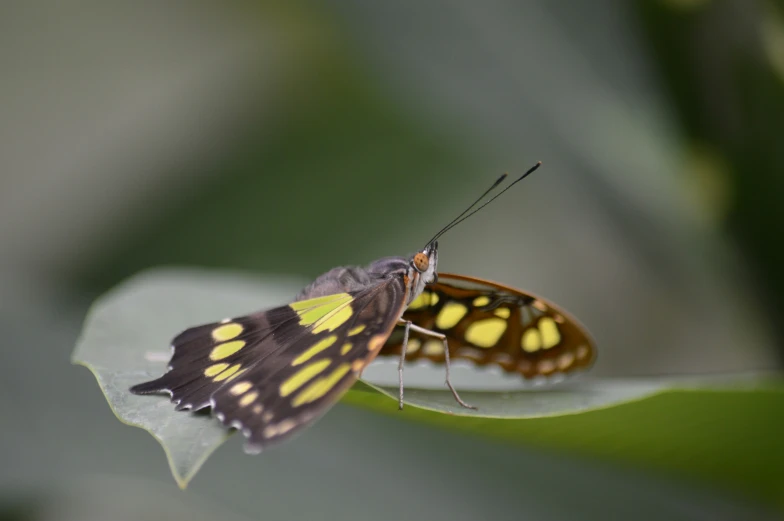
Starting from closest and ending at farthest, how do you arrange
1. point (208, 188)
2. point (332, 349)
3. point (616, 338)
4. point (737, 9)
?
point (332, 349)
point (737, 9)
point (208, 188)
point (616, 338)

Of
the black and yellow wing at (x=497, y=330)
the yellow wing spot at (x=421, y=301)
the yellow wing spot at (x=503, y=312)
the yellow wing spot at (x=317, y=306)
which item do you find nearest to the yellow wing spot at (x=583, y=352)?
the black and yellow wing at (x=497, y=330)

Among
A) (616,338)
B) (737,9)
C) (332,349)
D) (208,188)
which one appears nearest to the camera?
(332,349)

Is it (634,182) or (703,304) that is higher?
(634,182)

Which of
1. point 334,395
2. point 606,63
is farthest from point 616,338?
point 334,395

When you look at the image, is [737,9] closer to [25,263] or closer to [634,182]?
[634,182]

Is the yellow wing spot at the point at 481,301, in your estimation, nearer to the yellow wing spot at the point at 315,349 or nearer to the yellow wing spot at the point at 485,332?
the yellow wing spot at the point at 485,332

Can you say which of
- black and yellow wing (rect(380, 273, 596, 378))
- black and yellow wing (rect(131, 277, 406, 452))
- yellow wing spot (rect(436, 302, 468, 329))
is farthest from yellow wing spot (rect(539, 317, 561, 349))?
black and yellow wing (rect(131, 277, 406, 452))

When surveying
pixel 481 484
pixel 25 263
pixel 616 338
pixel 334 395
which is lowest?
pixel 616 338
